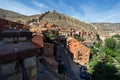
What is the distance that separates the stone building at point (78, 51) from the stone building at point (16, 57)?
2972 centimetres

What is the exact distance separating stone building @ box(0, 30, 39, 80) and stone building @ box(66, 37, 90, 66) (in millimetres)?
29719

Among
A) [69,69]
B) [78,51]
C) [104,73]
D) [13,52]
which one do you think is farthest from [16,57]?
[78,51]

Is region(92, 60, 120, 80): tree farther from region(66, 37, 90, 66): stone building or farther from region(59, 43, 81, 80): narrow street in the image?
region(66, 37, 90, 66): stone building

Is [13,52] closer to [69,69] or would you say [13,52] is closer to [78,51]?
[69,69]

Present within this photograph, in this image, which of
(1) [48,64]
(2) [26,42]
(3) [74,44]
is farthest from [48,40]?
(2) [26,42]

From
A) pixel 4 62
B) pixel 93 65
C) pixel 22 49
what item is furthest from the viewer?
pixel 93 65

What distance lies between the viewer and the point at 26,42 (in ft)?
7.89

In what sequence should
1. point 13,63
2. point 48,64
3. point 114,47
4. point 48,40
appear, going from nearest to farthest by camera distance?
1. point 13,63
2. point 48,64
3. point 48,40
4. point 114,47

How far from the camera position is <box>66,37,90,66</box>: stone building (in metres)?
32.4

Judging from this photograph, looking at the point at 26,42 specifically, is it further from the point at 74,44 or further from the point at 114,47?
the point at 114,47

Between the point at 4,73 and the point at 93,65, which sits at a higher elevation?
the point at 4,73

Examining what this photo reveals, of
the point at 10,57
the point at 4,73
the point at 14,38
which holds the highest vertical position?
the point at 14,38

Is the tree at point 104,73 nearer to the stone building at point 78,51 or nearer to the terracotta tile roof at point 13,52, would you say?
the stone building at point 78,51

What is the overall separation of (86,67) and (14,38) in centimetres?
3082
